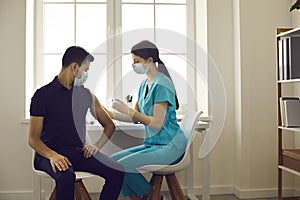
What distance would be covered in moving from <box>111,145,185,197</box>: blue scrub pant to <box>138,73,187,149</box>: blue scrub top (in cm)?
4

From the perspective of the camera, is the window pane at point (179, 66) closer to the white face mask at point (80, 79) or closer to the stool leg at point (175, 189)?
the stool leg at point (175, 189)

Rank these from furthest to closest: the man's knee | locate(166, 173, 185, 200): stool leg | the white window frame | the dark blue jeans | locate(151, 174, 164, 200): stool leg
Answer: the white window frame
locate(166, 173, 185, 200): stool leg
locate(151, 174, 164, 200): stool leg
the dark blue jeans
the man's knee

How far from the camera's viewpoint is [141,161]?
2.50 meters

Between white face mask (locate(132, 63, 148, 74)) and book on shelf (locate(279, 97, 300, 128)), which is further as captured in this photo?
book on shelf (locate(279, 97, 300, 128))

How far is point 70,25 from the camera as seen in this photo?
11.7 ft

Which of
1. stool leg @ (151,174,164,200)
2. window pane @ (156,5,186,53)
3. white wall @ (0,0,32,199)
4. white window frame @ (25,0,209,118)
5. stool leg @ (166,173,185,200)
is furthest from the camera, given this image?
window pane @ (156,5,186,53)

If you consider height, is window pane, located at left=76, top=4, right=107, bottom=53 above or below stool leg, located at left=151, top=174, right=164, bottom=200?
above

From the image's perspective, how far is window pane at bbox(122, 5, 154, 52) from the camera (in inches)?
140

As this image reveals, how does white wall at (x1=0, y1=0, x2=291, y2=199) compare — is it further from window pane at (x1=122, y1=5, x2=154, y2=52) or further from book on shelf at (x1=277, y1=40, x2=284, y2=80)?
window pane at (x1=122, y1=5, x2=154, y2=52)

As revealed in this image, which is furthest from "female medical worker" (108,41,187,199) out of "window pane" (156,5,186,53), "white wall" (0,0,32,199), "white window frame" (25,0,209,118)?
"white wall" (0,0,32,199)

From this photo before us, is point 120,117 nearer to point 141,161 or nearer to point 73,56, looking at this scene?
point 141,161

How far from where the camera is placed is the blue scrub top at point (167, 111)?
8.21ft

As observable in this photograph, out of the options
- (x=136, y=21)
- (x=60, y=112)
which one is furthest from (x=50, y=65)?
(x=60, y=112)

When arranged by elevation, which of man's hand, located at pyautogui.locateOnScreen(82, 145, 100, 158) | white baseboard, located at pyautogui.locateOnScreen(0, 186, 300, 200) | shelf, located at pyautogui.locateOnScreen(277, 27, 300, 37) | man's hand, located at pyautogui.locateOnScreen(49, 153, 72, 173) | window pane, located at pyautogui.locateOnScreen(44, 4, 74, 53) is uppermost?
window pane, located at pyautogui.locateOnScreen(44, 4, 74, 53)
